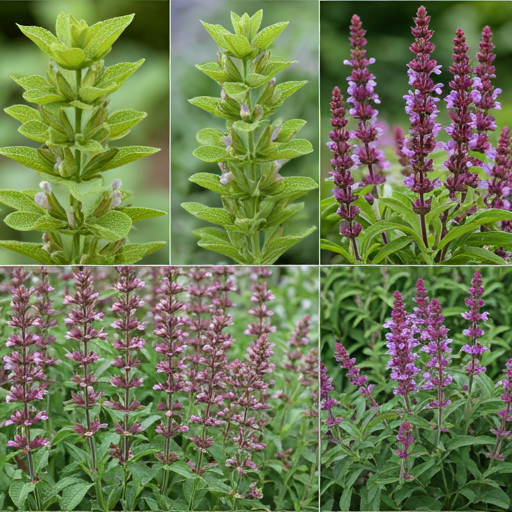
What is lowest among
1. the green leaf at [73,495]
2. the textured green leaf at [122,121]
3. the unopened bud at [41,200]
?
the green leaf at [73,495]

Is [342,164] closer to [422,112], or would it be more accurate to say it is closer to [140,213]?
[422,112]

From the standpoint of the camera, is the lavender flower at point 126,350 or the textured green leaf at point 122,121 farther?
the lavender flower at point 126,350

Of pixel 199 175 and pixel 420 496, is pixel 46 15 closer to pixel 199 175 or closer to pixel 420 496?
pixel 199 175

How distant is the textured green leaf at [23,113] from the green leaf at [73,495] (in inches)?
43.7

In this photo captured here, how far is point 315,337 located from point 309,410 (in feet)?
0.76

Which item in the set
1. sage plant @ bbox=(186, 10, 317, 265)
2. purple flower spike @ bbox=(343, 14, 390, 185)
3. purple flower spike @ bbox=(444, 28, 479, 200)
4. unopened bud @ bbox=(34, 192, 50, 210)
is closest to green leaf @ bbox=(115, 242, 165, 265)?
sage plant @ bbox=(186, 10, 317, 265)

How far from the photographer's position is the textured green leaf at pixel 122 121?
1.78m

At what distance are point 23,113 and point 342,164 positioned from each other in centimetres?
94

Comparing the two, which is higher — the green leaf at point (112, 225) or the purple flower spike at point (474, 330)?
the green leaf at point (112, 225)

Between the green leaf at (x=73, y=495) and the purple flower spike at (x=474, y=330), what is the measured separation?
1.23 metres

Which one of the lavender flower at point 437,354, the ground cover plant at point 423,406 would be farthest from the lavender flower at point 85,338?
the lavender flower at point 437,354

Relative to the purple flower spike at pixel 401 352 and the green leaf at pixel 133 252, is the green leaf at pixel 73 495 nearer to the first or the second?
the green leaf at pixel 133 252

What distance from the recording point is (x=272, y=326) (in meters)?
1.97

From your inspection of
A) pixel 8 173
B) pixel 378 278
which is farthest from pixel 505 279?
pixel 8 173
